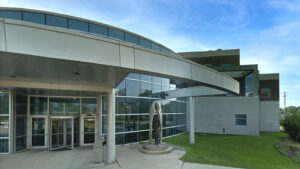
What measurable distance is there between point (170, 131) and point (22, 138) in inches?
474

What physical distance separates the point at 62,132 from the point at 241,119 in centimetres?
1953

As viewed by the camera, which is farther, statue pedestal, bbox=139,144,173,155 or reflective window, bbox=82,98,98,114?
reflective window, bbox=82,98,98,114

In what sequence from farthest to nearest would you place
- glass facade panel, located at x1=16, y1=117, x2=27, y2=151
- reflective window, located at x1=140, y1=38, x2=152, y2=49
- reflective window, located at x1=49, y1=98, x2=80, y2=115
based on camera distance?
reflective window, located at x1=140, y1=38, x2=152, y2=49 < reflective window, located at x1=49, y1=98, x2=80, y2=115 < glass facade panel, located at x1=16, y1=117, x2=27, y2=151

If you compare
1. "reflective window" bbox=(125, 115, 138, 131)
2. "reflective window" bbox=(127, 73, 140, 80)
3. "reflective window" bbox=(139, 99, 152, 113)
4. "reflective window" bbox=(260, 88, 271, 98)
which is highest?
"reflective window" bbox=(127, 73, 140, 80)

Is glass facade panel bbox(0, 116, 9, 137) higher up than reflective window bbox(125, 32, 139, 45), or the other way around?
reflective window bbox(125, 32, 139, 45)

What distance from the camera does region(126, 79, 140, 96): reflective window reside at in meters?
13.2

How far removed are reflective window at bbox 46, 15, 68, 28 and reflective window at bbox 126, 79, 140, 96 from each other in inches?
247

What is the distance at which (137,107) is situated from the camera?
44.9 ft

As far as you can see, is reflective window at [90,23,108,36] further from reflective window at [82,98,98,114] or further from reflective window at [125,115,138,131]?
reflective window at [125,115,138,131]

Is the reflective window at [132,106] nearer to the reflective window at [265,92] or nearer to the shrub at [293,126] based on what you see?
the shrub at [293,126]

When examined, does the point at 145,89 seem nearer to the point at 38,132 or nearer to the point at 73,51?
the point at 38,132

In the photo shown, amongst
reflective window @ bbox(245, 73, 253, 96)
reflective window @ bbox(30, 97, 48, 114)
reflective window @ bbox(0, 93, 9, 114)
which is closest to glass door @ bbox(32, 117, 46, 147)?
reflective window @ bbox(30, 97, 48, 114)

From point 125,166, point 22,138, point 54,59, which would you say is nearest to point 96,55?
point 54,59

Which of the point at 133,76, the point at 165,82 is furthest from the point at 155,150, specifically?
the point at 165,82
